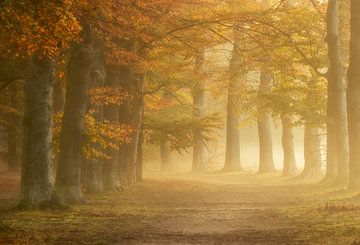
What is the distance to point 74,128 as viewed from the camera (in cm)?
1791

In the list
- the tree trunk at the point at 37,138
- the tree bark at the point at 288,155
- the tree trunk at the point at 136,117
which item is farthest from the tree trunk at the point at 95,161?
the tree bark at the point at 288,155

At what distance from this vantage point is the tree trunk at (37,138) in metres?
15.0

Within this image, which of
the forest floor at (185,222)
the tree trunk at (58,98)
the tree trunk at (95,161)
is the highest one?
the tree trunk at (58,98)

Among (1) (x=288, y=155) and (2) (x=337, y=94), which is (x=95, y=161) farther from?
(1) (x=288, y=155)

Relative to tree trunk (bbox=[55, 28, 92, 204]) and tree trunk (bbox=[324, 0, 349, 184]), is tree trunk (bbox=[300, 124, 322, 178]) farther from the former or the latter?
tree trunk (bbox=[55, 28, 92, 204])

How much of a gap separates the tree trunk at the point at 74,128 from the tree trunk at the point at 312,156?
17.8 meters

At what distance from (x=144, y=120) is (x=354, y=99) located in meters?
13.6

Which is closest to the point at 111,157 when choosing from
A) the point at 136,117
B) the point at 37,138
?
the point at 136,117

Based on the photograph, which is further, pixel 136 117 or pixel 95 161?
pixel 136 117

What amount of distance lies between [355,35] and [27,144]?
12.3 metres

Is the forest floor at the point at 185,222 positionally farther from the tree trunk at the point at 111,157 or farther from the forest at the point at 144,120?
the tree trunk at the point at 111,157

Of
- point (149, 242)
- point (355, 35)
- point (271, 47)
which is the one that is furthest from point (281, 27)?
point (149, 242)

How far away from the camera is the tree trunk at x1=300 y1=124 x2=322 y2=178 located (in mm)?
33062

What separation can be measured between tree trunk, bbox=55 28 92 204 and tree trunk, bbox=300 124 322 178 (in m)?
17.8
